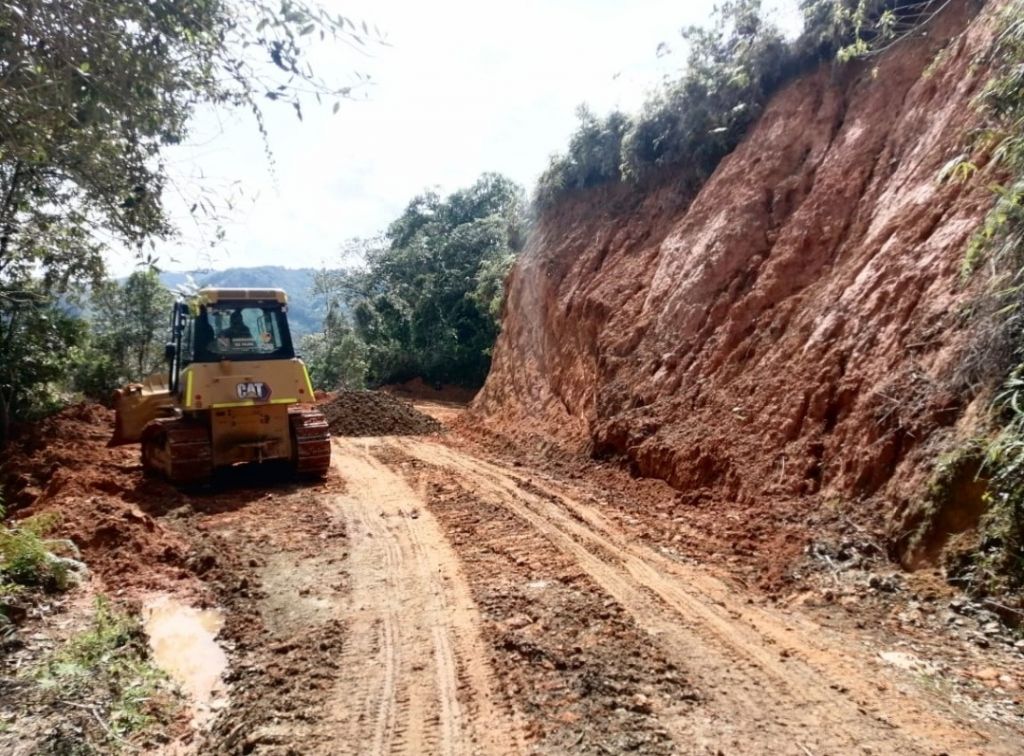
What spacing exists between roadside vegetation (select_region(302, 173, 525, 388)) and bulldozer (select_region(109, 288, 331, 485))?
14566 millimetres

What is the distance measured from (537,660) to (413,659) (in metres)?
0.80

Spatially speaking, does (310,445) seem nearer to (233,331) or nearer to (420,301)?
(233,331)

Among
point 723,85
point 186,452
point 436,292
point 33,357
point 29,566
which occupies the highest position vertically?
point 723,85

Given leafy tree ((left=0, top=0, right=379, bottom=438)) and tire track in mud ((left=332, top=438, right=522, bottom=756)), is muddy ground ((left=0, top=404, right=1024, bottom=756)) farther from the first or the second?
leafy tree ((left=0, top=0, right=379, bottom=438))

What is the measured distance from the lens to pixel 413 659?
14.7 ft

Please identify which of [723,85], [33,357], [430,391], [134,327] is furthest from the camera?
[430,391]

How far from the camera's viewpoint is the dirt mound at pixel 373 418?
Answer: 51.9ft

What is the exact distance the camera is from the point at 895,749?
11.2 feet

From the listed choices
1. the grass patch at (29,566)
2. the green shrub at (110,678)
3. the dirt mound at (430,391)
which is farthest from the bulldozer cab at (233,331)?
the dirt mound at (430,391)

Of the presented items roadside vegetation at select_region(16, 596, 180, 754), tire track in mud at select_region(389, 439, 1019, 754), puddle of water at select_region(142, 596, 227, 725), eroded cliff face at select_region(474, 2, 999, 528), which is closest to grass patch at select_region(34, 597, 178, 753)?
roadside vegetation at select_region(16, 596, 180, 754)

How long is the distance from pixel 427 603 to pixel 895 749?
10.5 ft

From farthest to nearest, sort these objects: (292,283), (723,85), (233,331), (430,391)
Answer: (292,283) → (430,391) → (723,85) → (233,331)

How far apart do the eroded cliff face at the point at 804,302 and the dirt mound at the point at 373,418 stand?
3262 millimetres

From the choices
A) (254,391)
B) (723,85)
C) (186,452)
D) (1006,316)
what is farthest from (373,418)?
(1006,316)
